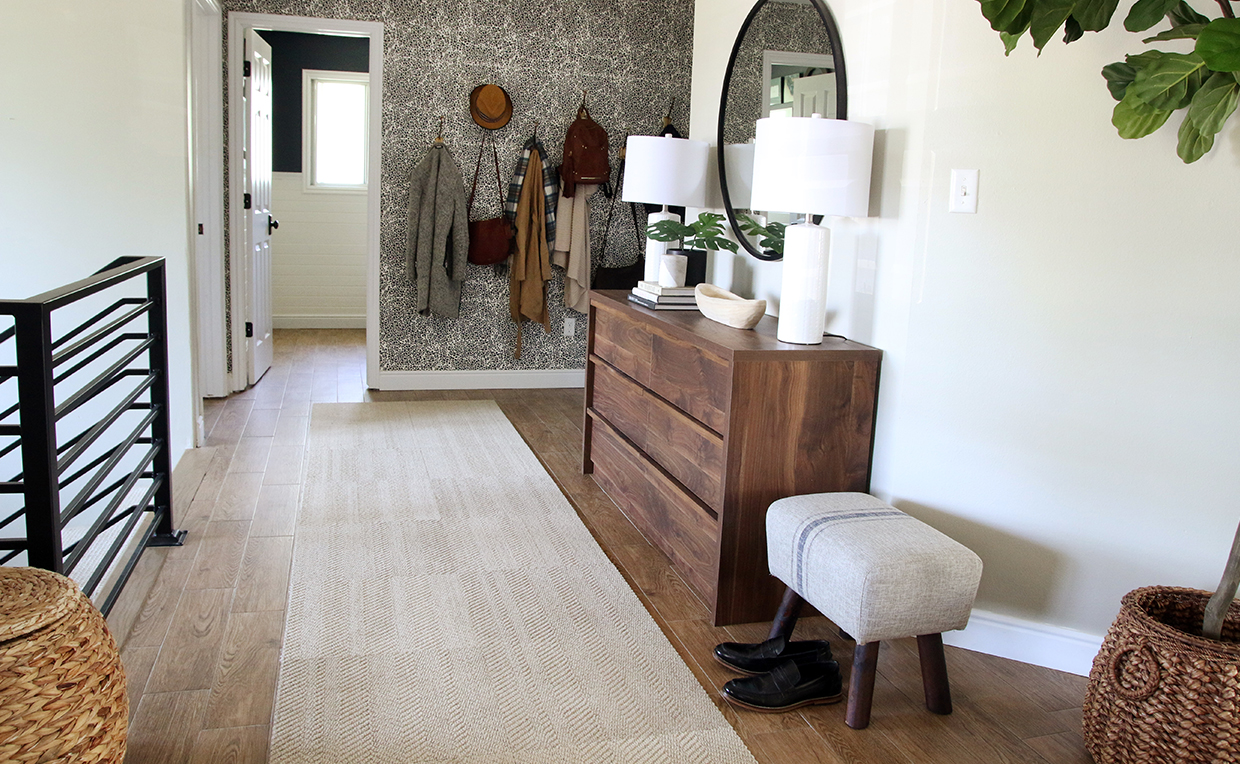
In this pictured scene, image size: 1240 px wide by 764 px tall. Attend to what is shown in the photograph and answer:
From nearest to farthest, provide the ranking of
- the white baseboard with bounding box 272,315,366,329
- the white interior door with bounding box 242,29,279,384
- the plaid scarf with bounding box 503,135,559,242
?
1. the white interior door with bounding box 242,29,279,384
2. the plaid scarf with bounding box 503,135,559,242
3. the white baseboard with bounding box 272,315,366,329

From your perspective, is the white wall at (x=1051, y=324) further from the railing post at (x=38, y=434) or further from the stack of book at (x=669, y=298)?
the railing post at (x=38, y=434)

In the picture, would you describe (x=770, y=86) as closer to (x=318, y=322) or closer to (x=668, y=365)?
(x=668, y=365)

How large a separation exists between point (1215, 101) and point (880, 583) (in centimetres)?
109

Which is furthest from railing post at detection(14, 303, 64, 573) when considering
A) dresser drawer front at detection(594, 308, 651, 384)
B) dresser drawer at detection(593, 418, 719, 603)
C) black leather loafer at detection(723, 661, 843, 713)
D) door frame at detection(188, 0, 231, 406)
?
door frame at detection(188, 0, 231, 406)

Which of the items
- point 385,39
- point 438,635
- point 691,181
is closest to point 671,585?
point 438,635

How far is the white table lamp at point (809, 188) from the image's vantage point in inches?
94.7

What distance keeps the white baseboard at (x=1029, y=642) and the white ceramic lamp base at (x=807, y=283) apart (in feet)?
→ 2.69

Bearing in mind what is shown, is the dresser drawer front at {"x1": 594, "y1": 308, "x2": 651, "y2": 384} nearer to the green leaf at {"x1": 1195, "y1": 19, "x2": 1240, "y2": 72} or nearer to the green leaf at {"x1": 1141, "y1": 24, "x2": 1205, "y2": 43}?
the green leaf at {"x1": 1141, "y1": 24, "x2": 1205, "y2": 43}

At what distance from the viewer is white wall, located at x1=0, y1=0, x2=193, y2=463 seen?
137 inches

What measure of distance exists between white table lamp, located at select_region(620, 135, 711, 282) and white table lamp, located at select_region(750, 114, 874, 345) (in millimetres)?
924

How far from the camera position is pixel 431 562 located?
2854 millimetres

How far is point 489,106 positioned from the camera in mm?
5031

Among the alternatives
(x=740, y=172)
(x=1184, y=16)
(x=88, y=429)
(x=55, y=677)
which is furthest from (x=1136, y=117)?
(x=88, y=429)

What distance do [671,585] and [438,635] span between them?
0.70 meters
